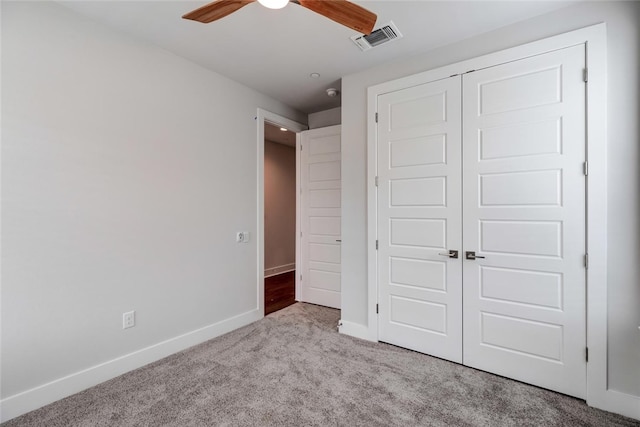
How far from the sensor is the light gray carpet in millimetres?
1749

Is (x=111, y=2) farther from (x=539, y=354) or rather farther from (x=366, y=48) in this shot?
(x=539, y=354)

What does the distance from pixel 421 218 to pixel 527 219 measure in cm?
77

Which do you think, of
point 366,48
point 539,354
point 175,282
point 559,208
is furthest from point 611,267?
point 175,282

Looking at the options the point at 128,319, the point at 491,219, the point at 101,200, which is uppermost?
the point at 101,200

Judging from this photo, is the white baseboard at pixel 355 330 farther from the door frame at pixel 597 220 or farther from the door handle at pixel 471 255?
the door frame at pixel 597 220

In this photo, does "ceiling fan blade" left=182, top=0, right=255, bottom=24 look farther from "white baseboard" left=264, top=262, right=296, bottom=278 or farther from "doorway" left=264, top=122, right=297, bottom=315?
"white baseboard" left=264, top=262, right=296, bottom=278

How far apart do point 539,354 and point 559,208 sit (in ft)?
3.44

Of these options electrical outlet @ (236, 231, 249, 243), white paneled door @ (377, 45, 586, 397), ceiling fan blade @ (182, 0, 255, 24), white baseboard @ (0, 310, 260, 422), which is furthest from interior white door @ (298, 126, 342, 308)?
ceiling fan blade @ (182, 0, 255, 24)

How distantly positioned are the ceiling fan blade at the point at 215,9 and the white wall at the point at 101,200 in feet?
3.81

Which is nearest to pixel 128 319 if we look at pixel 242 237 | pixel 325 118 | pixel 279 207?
pixel 242 237

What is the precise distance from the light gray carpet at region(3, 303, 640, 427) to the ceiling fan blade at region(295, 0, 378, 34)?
2257 millimetres

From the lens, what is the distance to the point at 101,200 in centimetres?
216

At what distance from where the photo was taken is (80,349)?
6.72 feet

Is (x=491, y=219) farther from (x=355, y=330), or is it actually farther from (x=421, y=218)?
(x=355, y=330)
